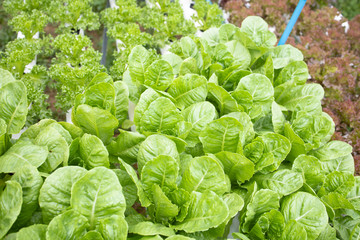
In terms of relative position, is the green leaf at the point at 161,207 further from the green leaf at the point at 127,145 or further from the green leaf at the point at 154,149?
the green leaf at the point at 127,145

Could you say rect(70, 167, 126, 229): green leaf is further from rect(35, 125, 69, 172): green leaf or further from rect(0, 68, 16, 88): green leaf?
rect(0, 68, 16, 88): green leaf

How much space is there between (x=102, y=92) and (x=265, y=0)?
229 cm

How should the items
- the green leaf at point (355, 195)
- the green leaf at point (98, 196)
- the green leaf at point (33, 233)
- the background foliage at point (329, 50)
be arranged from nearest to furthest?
the green leaf at point (33, 233) → the green leaf at point (98, 196) → the green leaf at point (355, 195) → the background foliage at point (329, 50)

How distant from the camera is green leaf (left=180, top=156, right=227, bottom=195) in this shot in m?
1.05


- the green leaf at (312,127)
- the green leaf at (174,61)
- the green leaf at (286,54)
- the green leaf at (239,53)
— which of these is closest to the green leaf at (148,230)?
the green leaf at (312,127)

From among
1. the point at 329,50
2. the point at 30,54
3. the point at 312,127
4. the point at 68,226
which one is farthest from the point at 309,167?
the point at 329,50

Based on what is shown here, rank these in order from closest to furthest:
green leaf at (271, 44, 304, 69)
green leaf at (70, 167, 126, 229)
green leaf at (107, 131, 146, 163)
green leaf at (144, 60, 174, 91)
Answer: green leaf at (70, 167, 126, 229), green leaf at (107, 131, 146, 163), green leaf at (144, 60, 174, 91), green leaf at (271, 44, 304, 69)

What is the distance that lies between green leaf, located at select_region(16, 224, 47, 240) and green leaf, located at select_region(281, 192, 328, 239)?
30.6 inches

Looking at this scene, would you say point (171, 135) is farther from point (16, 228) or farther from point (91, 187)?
point (16, 228)

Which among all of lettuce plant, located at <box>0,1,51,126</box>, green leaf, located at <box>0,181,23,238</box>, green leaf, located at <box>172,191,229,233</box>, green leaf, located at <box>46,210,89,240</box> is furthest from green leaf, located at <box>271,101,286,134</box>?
lettuce plant, located at <box>0,1,51,126</box>

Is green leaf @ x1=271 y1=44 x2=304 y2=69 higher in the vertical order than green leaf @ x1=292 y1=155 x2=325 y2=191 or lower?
higher

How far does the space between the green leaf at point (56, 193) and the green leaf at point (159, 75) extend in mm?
639

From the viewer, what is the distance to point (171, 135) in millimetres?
1262

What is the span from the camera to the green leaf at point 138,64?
1500mm
